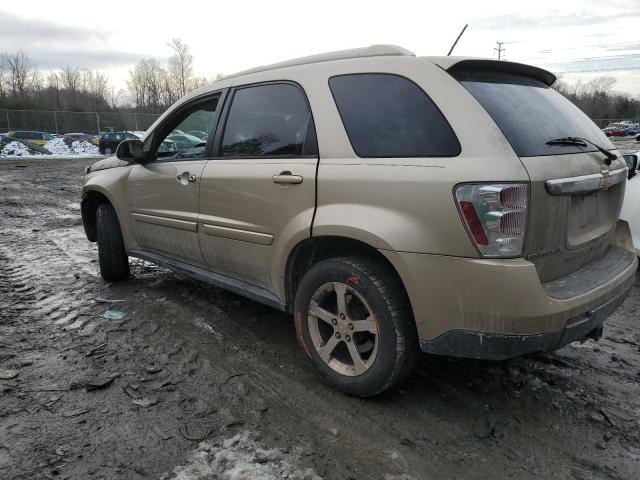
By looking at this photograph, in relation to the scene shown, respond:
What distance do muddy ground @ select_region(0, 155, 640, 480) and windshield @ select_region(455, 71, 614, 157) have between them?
1.40 m

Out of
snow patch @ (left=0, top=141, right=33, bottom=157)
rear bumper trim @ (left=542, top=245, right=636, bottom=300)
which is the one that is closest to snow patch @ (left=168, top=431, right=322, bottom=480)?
rear bumper trim @ (left=542, top=245, right=636, bottom=300)

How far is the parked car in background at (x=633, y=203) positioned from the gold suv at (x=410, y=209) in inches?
74.4

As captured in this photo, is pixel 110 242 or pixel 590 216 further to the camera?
pixel 110 242

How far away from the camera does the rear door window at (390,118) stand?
2.42 m

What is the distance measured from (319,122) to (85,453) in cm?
210

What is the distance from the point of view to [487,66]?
2.67m

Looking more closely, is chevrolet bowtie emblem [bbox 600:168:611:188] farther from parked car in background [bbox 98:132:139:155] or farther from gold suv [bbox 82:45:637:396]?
parked car in background [bbox 98:132:139:155]

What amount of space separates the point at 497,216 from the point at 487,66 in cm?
99

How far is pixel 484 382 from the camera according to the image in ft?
9.77

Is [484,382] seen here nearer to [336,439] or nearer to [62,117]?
[336,439]

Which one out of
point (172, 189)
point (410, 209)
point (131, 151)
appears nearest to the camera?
point (410, 209)

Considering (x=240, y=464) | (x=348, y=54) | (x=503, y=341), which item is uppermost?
(x=348, y=54)

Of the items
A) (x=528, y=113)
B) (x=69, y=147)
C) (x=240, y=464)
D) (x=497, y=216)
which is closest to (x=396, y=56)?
(x=528, y=113)

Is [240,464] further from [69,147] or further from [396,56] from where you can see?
[69,147]
